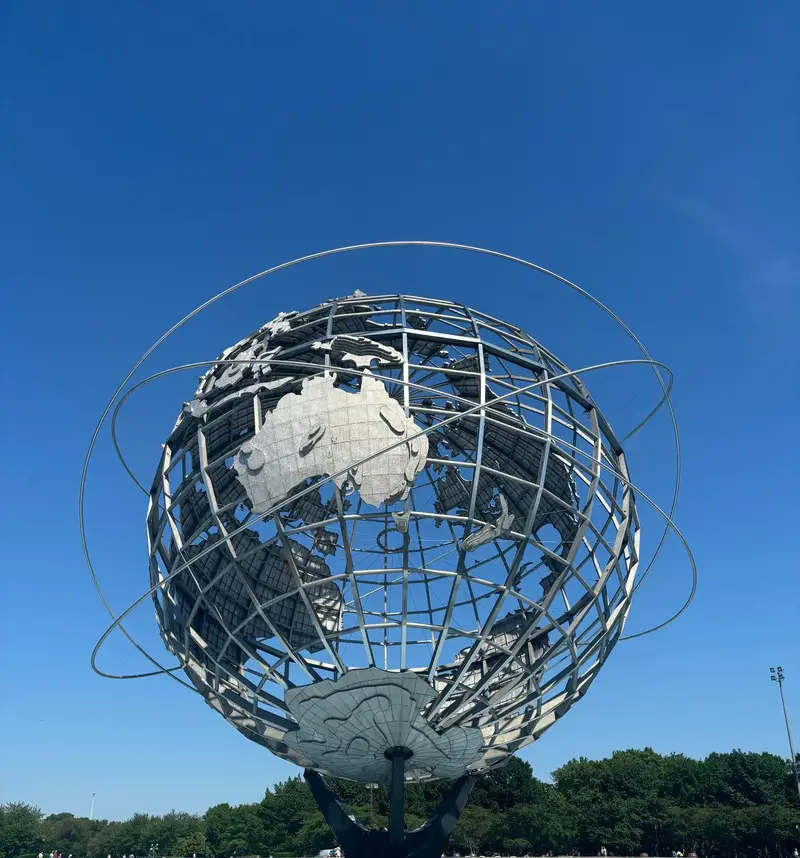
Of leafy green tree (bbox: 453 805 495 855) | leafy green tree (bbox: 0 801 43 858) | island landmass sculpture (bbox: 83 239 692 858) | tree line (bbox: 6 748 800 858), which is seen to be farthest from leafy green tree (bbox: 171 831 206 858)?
island landmass sculpture (bbox: 83 239 692 858)

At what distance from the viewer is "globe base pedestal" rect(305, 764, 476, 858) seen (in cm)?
1720

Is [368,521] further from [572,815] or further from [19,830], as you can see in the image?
[19,830]

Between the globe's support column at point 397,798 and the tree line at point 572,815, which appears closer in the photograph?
the globe's support column at point 397,798

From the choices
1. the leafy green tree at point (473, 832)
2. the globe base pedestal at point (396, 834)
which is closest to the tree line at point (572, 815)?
the leafy green tree at point (473, 832)

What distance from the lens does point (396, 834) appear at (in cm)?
1711

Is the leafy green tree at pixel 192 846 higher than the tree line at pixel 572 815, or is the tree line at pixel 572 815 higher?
the tree line at pixel 572 815

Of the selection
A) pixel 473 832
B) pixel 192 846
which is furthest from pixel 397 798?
pixel 192 846

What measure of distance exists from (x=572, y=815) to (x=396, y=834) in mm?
41102

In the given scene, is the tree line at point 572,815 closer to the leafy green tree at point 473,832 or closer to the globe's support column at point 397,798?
the leafy green tree at point 473,832

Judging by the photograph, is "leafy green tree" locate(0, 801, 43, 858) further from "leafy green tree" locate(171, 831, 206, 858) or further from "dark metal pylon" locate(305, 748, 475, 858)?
Result: "dark metal pylon" locate(305, 748, 475, 858)

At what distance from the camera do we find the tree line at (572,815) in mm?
49094

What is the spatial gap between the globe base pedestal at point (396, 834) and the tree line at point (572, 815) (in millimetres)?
35975

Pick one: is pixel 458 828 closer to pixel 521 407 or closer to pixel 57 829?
pixel 521 407

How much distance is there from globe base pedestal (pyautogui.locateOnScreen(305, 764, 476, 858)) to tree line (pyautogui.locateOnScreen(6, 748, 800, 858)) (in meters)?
36.0
